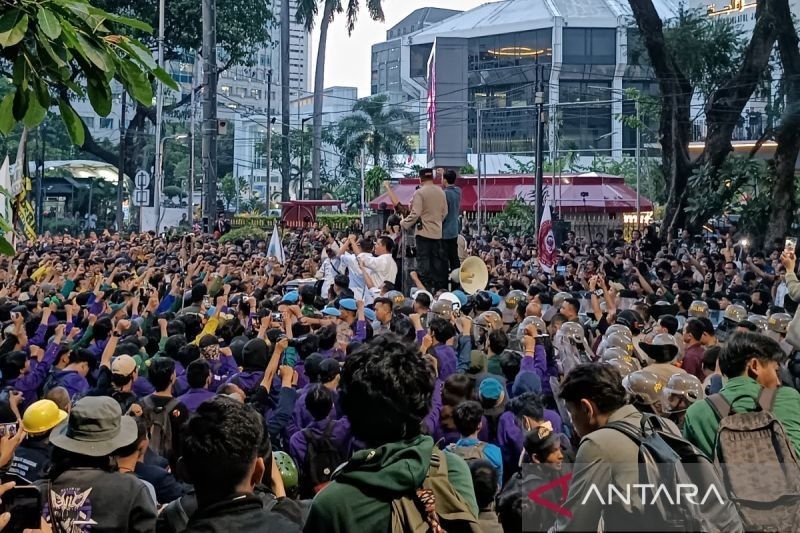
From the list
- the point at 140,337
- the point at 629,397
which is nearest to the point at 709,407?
the point at 629,397

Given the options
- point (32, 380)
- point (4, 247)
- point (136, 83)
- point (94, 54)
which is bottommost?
point (32, 380)

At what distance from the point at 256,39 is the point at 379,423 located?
1686 inches

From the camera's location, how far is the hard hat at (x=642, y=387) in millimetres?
4320

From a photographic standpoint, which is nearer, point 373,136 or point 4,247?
point 4,247

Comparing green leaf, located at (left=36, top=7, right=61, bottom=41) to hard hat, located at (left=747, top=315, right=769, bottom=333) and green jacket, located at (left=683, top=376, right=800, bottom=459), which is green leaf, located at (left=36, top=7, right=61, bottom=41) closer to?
green jacket, located at (left=683, top=376, right=800, bottom=459)

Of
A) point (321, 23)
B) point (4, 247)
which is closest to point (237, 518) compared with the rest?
point (4, 247)

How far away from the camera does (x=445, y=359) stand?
7.55m

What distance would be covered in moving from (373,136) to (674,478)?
206 feet

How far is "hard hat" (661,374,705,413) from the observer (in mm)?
5004

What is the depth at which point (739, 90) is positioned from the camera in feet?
87.4

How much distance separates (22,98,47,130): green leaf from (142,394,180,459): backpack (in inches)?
109

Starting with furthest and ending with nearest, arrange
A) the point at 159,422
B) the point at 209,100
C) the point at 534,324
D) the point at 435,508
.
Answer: the point at 209,100
the point at 534,324
the point at 159,422
the point at 435,508

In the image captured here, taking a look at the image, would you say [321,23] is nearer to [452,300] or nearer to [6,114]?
[452,300]

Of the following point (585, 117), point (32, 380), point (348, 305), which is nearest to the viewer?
point (32, 380)
